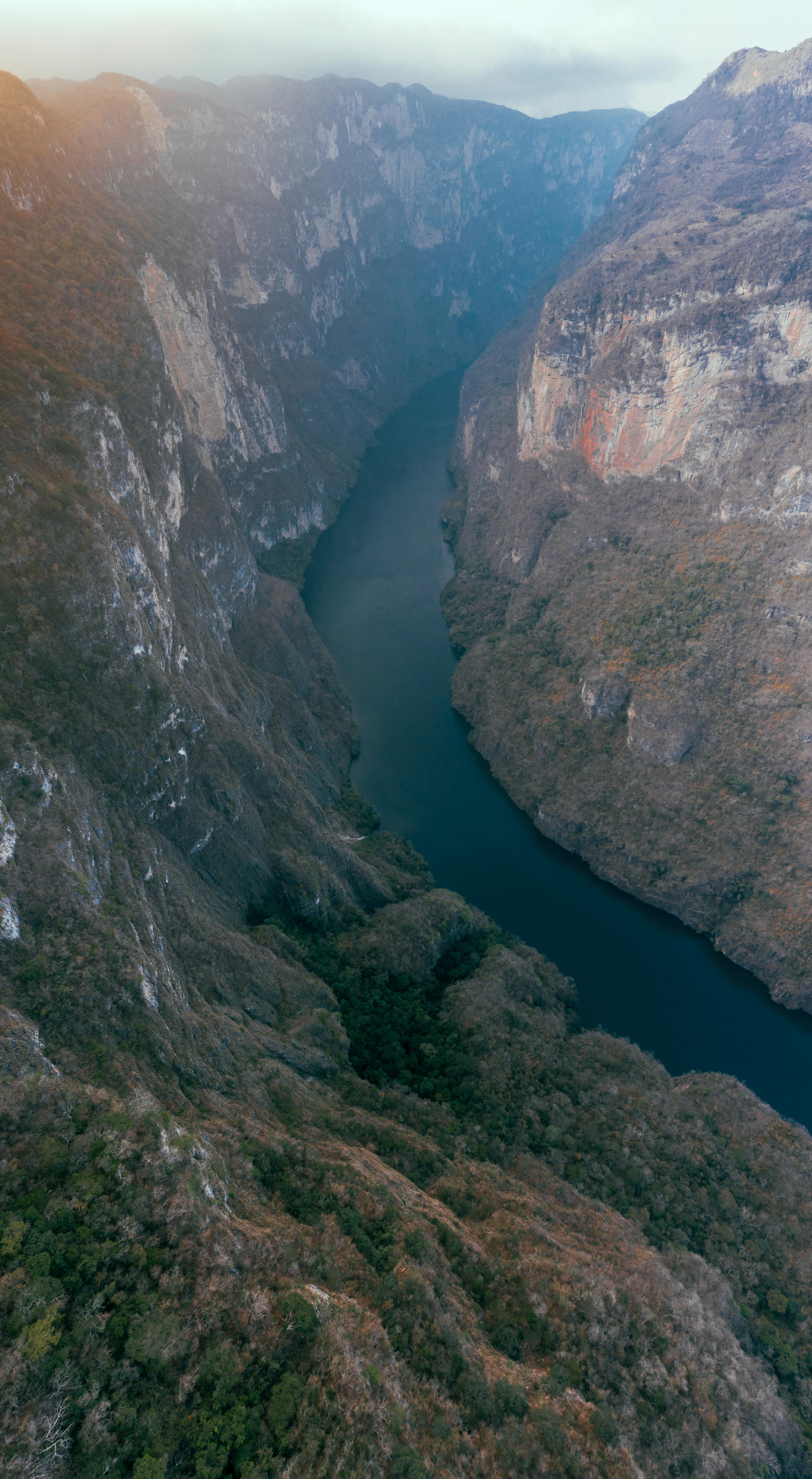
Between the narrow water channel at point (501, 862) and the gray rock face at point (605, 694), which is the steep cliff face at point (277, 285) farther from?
the gray rock face at point (605, 694)

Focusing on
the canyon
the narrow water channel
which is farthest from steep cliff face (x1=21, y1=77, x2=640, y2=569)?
the narrow water channel

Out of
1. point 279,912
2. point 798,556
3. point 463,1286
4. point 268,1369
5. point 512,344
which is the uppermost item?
point 512,344

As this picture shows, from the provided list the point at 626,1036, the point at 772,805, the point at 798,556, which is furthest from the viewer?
the point at 798,556

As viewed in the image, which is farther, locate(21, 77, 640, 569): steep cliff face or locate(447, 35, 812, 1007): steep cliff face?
locate(21, 77, 640, 569): steep cliff face

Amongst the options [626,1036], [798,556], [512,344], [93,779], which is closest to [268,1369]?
[93,779]

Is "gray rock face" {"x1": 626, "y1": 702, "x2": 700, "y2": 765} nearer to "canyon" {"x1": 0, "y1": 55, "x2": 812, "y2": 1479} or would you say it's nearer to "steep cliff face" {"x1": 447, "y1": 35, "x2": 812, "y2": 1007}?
"steep cliff face" {"x1": 447, "y1": 35, "x2": 812, "y2": 1007}

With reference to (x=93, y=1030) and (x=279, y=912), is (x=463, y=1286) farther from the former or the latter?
(x=279, y=912)

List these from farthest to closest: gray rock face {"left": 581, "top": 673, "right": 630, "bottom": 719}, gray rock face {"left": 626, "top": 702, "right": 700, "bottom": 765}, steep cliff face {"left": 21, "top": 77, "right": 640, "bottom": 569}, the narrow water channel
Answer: steep cliff face {"left": 21, "top": 77, "right": 640, "bottom": 569} → gray rock face {"left": 581, "top": 673, "right": 630, "bottom": 719} → gray rock face {"left": 626, "top": 702, "right": 700, "bottom": 765} → the narrow water channel
